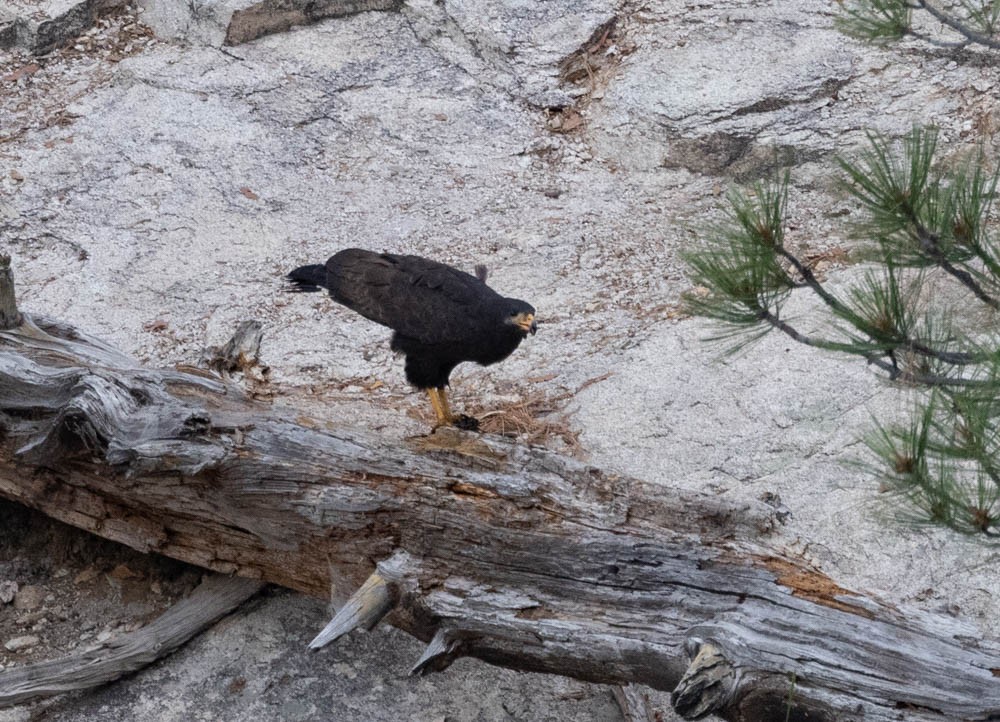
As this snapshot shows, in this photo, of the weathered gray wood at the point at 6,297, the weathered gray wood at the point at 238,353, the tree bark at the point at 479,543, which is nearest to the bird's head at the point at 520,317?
the tree bark at the point at 479,543

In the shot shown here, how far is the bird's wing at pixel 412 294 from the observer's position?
500 cm

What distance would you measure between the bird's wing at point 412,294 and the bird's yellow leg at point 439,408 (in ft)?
1.17

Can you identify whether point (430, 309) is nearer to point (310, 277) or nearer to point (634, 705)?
point (310, 277)

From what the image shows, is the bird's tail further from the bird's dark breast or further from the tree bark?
the tree bark

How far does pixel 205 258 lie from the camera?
692 cm

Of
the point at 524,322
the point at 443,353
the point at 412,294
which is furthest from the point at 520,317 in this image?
the point at 412,294

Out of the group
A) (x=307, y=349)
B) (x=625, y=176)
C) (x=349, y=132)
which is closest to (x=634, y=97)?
(x=625, y=176)

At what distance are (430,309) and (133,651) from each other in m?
1.87

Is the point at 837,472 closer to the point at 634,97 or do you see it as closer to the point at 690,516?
the point at 690,516

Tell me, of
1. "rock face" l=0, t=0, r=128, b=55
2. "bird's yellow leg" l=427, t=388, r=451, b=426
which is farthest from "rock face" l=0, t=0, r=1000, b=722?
"bird's yellow leg" l=427, t=388, r=451, b=426

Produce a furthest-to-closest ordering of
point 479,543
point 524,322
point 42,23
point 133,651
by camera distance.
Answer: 1. point 42,23
2. point 524,322
3. point 133,651
4. point 479,543

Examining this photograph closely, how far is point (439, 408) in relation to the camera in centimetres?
538

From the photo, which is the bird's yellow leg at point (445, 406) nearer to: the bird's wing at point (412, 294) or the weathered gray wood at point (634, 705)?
the bird's wing at point (412, 294)

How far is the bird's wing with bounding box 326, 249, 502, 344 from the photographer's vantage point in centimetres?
500
